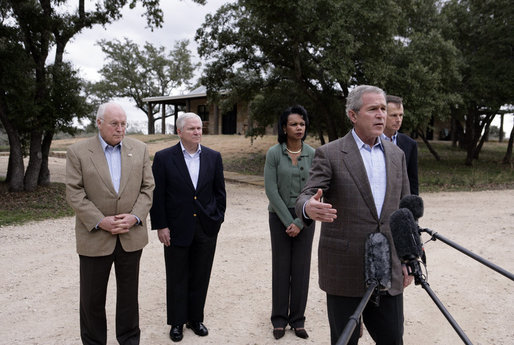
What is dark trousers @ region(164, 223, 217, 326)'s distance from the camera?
403 cm

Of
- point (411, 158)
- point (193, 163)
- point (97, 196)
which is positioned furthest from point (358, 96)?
point (97, 196)

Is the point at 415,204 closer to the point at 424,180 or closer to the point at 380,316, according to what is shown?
the point at 380,316

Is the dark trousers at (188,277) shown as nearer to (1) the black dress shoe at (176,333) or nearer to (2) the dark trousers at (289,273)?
(1) the black dress shoe at (176,333)

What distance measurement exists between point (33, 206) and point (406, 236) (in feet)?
34.6

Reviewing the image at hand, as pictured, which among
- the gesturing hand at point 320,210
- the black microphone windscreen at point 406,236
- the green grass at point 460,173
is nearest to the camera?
the black microphone windscreen at point 406,236

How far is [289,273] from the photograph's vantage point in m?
4.20

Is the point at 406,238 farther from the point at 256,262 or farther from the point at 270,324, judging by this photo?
the point at 256,262

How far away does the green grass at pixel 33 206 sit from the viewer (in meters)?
9.41

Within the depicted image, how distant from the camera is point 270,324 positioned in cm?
437

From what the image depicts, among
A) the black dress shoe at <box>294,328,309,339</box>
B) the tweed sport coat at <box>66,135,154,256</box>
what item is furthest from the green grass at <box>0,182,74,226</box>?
the black dress shoe at <box>294,328,309,339</box>

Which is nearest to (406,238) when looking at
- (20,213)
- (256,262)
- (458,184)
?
(256,262)

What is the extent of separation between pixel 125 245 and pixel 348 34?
1072 centimetres

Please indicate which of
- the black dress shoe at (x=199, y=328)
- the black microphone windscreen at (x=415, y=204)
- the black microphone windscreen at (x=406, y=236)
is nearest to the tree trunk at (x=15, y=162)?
the black dress shoe at (x=199, y=328)

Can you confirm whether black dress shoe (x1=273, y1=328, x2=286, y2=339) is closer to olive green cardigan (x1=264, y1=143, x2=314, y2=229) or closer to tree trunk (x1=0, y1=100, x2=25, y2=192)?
olive green cardigan (x1=264, y1=143, x2=314, y2=229)
